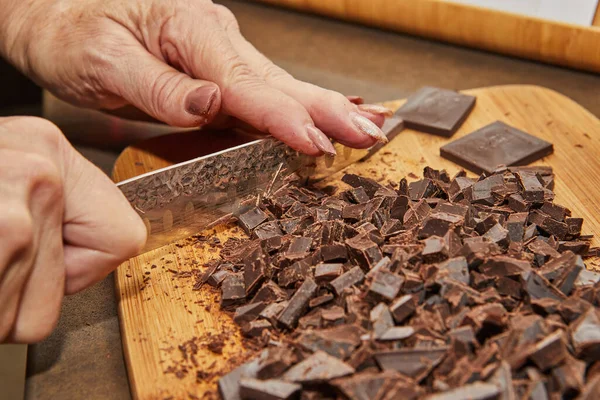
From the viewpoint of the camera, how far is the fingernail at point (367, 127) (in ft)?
8.99

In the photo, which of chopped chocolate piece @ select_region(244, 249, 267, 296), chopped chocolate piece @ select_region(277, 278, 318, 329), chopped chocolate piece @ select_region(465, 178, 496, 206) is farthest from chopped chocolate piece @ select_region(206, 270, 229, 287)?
chopped chocolate piece @ select_region(465, 178, 496, 206)

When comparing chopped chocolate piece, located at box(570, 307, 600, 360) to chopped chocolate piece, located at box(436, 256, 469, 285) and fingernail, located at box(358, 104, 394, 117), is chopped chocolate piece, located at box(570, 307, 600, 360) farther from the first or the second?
fingernail, located at box(358, 104, 394, 117)

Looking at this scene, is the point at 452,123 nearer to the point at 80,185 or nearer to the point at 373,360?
the point at 373,360

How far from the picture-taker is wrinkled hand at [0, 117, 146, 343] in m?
1.65

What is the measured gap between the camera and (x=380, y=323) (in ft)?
6.23

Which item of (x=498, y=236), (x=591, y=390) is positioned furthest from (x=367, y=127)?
(x=591, y=390)

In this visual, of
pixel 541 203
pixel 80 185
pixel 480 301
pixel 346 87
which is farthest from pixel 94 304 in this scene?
pixel 346 87

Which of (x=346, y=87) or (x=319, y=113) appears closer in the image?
(x=319, y=113)

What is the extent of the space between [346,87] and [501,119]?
111 cm

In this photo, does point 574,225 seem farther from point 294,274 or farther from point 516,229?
point 294,274

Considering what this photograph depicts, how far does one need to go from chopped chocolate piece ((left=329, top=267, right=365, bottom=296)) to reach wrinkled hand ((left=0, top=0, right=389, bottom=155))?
2.32 ft

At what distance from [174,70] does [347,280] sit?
4.43 feet

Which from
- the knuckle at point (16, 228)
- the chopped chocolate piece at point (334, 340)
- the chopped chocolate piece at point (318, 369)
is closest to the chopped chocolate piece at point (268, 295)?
the chopped chocolate piece at point (334, 340)

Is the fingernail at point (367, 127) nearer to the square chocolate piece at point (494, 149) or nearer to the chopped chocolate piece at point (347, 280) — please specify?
the square chocolate piece at point (494, 149)
